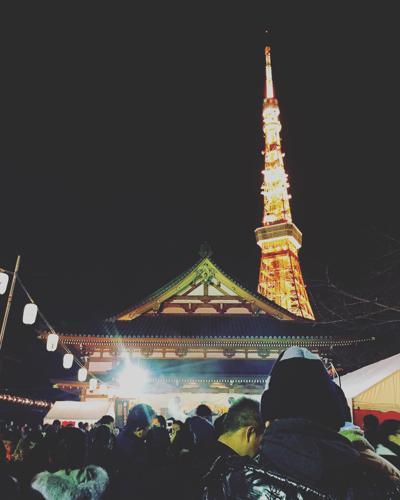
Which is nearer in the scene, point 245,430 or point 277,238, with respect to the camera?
point 245,430

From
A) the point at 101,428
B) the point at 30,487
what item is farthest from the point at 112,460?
the point at 30,487

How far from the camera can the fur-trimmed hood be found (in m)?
2.94

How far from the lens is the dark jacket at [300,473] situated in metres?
1.38

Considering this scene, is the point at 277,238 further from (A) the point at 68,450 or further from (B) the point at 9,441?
(A) the point at 68,450

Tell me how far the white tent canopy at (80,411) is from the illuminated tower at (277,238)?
25.5 meters

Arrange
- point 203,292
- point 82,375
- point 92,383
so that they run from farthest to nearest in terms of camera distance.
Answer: point 203,292 < point 92,383 < point 82,375

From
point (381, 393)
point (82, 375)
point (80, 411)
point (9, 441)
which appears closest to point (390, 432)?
point (381, 393)

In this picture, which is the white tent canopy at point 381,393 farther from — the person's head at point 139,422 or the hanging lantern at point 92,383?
the hanging lantern at point 92,383

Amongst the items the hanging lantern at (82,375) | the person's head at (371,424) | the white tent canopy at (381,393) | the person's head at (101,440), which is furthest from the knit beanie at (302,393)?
the hanging lantern at (82,375)

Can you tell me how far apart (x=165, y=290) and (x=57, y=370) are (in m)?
23.9

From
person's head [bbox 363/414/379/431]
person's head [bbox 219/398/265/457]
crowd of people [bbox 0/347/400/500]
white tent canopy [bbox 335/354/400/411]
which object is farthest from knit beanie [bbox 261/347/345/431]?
white tent canopy [bbox 335/354/400/411]

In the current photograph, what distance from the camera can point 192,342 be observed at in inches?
513

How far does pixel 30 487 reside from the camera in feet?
10.1

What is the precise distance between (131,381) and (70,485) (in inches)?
419
